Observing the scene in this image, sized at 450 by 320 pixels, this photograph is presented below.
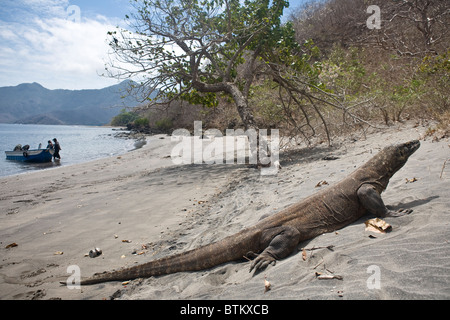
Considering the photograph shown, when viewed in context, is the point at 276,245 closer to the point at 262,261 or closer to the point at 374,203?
the point at 262,261

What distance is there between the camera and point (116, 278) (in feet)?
12.3

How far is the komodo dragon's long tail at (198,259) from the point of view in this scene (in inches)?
141

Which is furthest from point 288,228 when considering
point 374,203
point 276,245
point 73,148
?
point 73,148

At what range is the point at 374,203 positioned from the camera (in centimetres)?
355

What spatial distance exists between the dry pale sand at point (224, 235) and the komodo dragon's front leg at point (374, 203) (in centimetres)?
16

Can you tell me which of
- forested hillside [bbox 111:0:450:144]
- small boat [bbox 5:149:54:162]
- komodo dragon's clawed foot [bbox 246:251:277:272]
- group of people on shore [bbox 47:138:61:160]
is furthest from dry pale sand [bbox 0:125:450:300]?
group of people on shore [bbox 47:138:61:160]

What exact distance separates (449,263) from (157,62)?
1097 centimetres

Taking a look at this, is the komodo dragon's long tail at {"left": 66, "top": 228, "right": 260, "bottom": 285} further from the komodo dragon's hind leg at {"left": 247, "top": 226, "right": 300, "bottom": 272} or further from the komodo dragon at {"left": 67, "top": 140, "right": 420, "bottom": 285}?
the komodo dragon's hind leg at {"left": 247, "top": 226, "right": 300, "bottom": 272}

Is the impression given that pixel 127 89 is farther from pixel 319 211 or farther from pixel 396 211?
pixel 396 211

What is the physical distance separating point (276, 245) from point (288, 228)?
27cm

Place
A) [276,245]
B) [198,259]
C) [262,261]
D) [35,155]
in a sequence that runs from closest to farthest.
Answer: [262,261]
[276,245]
[198,259]
[35,155]
